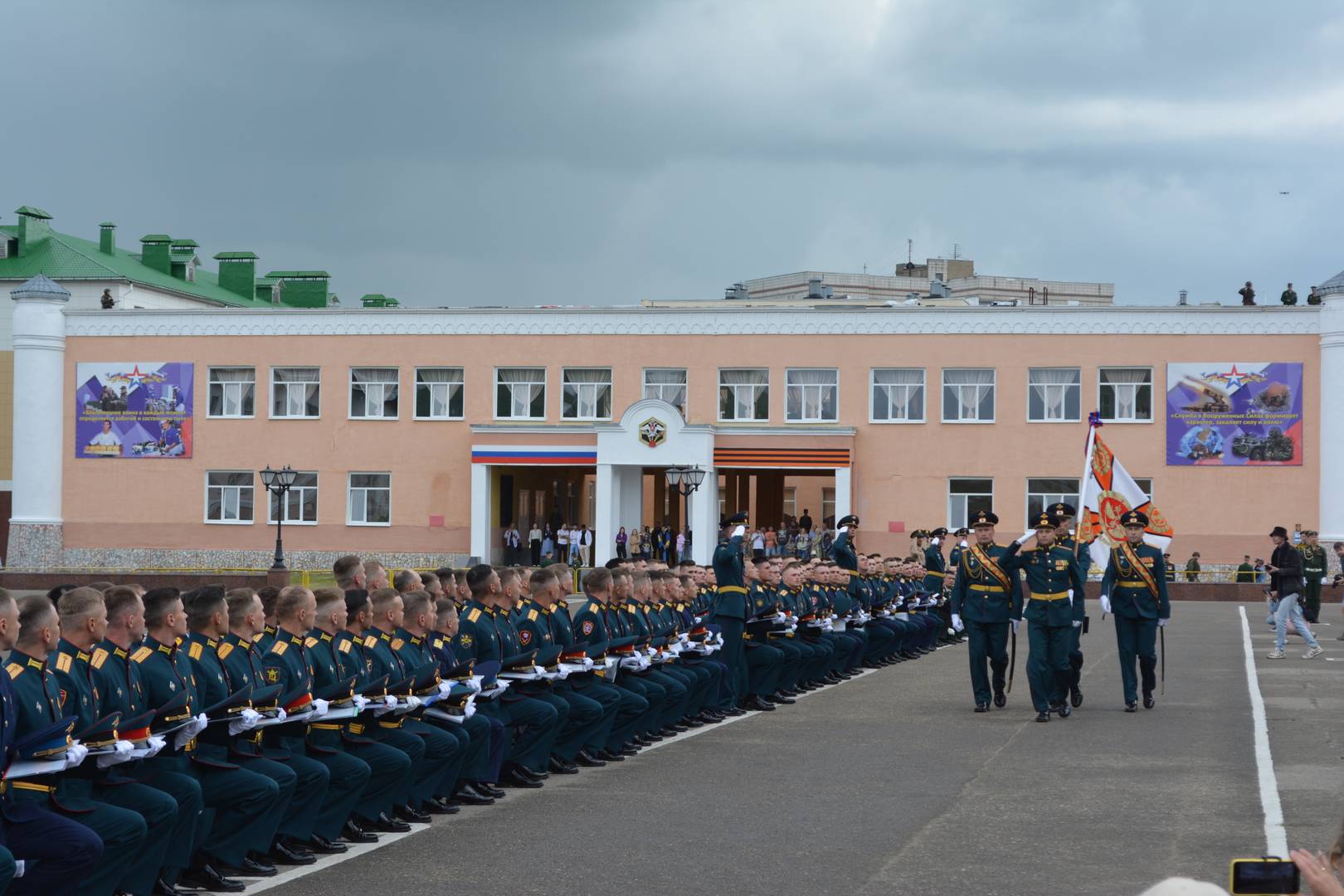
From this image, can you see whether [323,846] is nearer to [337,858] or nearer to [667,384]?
[337,858]

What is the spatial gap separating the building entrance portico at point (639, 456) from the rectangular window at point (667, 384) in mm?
1418

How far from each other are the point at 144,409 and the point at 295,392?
517 cm

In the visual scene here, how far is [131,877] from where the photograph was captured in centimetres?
811

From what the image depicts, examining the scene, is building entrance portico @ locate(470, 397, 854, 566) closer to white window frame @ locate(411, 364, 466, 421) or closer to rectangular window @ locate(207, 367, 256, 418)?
white window frame @ locate(411, 364, 466, 421)

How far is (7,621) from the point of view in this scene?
7.47 meters

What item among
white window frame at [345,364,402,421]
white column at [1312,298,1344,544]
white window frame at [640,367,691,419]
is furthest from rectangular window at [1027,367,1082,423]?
white window frame at [345,364,402,421]

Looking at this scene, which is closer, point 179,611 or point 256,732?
point 179,611

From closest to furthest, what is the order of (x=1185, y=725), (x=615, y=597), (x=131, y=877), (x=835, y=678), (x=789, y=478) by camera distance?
(x=131, y=877) < (x=615, y=597) < (x=1185, y=725) < (x=835, y=678) < (x=789, y=478)

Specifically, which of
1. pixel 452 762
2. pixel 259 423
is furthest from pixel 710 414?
pixel 452 762

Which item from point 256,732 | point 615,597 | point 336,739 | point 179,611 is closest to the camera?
point 179,611

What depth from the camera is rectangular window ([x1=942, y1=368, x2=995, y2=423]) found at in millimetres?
52812

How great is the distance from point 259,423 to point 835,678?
37662 mm

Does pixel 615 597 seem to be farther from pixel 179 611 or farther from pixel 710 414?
pixel 710 414

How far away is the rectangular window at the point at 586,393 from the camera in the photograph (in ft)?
181
